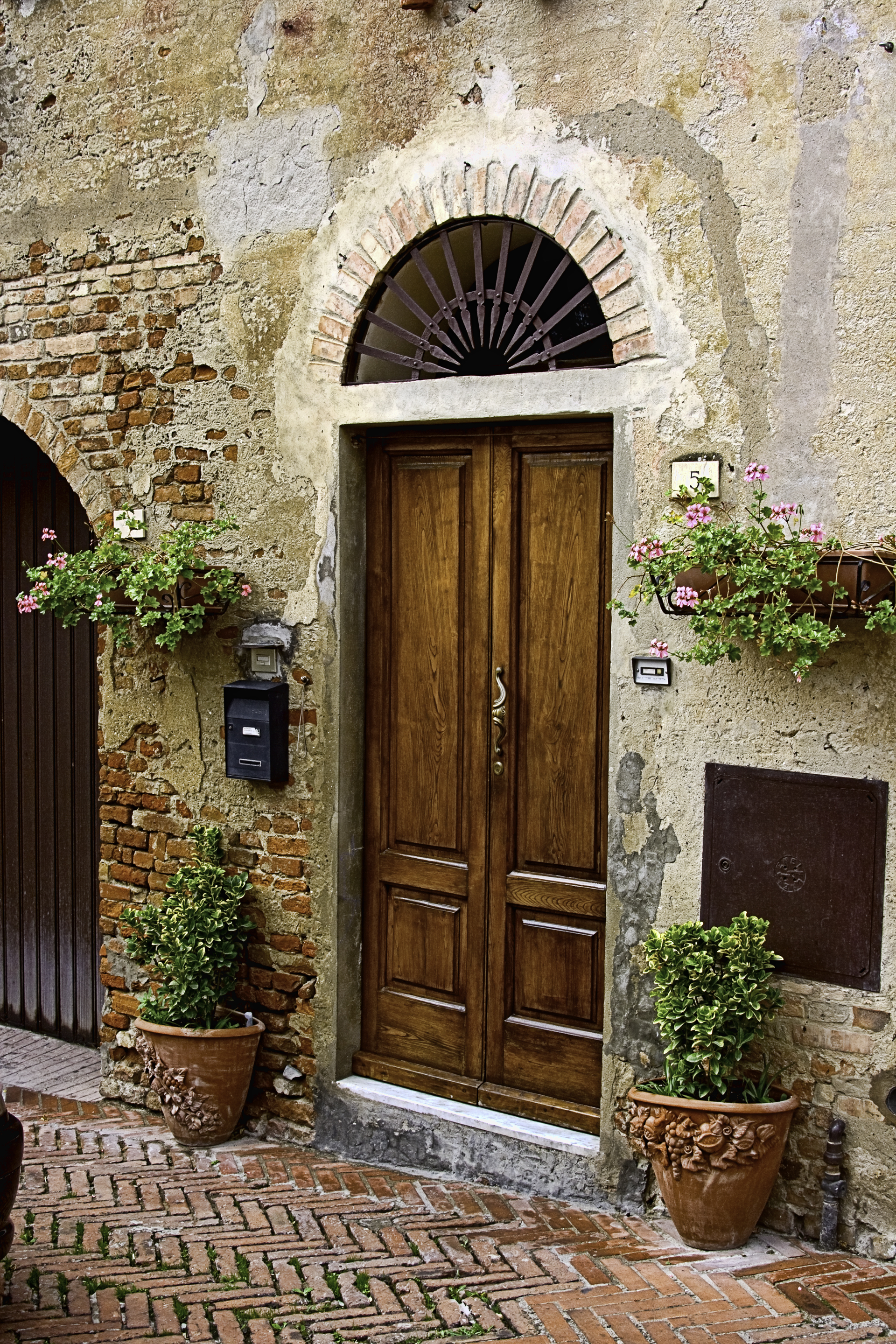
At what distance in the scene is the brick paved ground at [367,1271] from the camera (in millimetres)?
3717

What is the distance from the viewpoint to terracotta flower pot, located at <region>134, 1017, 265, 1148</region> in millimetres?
4980

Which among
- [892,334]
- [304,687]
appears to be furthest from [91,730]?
[892,334]

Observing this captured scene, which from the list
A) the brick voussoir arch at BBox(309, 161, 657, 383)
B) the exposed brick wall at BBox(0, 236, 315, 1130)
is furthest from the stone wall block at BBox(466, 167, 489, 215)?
the exposed brick wall at BBox(0, 236, 315, 1130)

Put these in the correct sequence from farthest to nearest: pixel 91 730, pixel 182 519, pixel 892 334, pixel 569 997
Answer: pixel 91 730 → pixel 182 519 → pixel 569 997 → pixel 892 334

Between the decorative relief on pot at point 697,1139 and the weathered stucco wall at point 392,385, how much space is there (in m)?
0.27

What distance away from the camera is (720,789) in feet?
13.8

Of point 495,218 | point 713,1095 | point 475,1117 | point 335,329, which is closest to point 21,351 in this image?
point 335,329

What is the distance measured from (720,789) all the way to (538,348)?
1783 mm

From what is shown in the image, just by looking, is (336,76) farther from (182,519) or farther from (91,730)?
(91,730)

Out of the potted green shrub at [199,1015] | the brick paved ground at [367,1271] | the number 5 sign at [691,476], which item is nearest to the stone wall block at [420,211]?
the number 5 sign at [691,476]

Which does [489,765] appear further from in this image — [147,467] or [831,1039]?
[147,467]

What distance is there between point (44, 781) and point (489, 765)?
2977mm

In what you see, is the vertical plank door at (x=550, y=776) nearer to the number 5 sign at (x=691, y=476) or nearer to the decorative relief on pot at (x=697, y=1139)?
the number 5 sign at (x=691, y=476)

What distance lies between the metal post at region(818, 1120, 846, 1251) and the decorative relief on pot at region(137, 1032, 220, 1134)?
236cm
